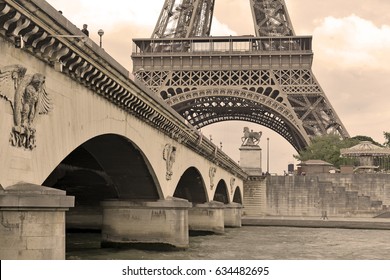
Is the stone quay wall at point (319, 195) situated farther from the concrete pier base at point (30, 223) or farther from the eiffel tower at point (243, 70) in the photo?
the concrete pier base at point (30, 223)

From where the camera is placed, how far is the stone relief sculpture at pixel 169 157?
1046 inches

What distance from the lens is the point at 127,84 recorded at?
734 inches

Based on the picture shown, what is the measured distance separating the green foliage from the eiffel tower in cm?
135

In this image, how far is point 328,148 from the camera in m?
79.4

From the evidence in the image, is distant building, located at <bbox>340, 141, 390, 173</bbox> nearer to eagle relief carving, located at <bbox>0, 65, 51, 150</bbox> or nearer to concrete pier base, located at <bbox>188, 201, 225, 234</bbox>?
concrete pier base, located at <bbox>188, 201, 225, 234</bbox>

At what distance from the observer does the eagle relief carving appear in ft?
37.6

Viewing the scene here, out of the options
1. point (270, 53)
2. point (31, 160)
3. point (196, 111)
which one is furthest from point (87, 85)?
point (196, 111)

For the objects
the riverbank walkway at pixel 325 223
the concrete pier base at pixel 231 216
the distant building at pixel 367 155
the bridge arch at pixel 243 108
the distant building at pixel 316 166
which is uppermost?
the bridge arch at pixel 243 108

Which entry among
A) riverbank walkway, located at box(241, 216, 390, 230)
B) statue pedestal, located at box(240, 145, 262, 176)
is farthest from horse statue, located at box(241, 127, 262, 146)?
riverbank walkway, located at box(241, 216, 390, 230)

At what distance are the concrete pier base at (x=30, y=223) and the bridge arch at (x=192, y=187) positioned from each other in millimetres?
23172

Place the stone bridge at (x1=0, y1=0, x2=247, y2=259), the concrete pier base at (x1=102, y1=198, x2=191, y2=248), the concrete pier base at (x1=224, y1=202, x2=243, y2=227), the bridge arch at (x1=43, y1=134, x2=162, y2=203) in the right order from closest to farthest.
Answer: the stone bridge at (x1=0, y1=0, x2=247, y2=259) < the bridge arch at (x1=43, y1=134, x2=162, y2=203) < the concrete pier base at (x1=102, y1=198, x2=191, y2=248) < the concrete pier base at (x1=224, y1=202, x2=243, y2=227)

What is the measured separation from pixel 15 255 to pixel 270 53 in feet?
228

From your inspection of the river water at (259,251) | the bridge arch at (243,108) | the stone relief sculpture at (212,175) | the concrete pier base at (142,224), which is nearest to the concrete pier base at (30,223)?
the river water at (259,251)

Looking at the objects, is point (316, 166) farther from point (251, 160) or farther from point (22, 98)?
point (22, 98)
